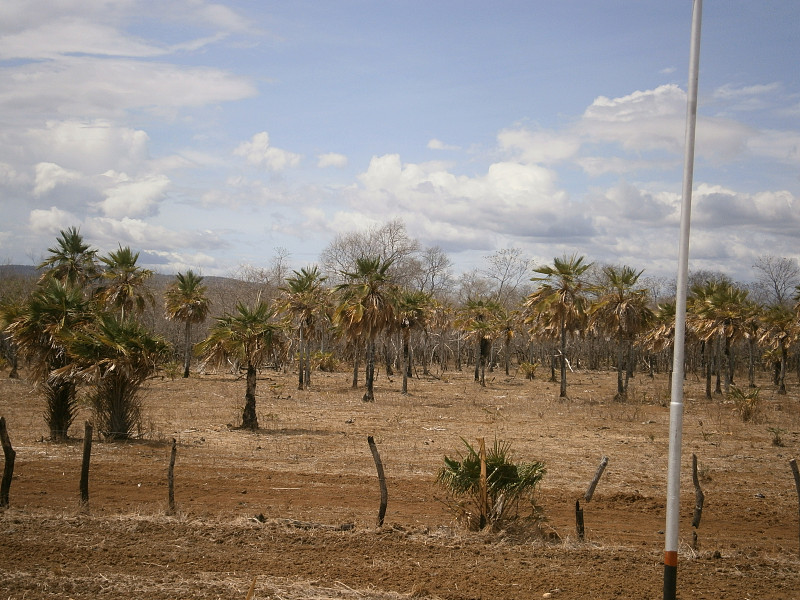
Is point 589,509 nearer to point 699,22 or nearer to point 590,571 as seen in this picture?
point 590,571

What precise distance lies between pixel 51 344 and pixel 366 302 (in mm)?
14405

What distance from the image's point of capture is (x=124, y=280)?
3666cm

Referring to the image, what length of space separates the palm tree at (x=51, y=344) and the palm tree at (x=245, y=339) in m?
3.36

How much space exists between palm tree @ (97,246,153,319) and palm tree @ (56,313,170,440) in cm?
2181

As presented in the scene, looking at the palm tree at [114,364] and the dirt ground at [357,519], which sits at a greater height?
the palm tree at [114,364]

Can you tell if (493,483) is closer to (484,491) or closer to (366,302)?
(484,491)

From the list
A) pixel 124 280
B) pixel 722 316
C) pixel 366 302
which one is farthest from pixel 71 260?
pixel 722 316

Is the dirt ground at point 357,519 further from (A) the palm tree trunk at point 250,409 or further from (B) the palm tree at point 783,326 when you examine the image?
(B) the palm tree at point 783,326

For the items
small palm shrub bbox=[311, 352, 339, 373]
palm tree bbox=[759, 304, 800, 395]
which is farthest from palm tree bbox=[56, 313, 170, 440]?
palm tree bbox=[759, 304, 800, 395]

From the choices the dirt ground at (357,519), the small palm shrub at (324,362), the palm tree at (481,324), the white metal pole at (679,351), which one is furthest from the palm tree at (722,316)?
the white metal pole at (679,351)

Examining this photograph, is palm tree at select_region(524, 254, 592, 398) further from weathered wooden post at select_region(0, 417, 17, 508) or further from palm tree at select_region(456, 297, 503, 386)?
weathered wooden post at select_region(0, 417, 17, 508)

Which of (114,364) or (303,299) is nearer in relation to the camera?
(114,364)

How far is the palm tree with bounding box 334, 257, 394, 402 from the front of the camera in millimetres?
27734

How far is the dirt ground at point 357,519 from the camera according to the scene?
7.12 metres
